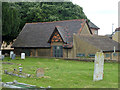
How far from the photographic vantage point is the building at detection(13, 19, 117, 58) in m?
35.4

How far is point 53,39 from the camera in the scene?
36.8 meters

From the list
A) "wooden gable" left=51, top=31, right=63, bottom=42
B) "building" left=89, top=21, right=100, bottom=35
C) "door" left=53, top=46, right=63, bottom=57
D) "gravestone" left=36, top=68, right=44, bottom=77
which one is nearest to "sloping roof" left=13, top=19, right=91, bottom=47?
"wooden gable" left=51, top=31, right=63, bottom=42

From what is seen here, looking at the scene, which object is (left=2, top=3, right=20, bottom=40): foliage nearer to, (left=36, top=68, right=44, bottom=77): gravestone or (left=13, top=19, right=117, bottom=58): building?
(left=13, top=19, right=117, bottom=58): building

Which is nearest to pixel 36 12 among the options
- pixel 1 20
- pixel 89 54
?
pixel 1 20

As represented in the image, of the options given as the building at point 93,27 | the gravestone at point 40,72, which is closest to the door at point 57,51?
the gravestone at point 40,72

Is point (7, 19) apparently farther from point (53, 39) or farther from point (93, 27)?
point (93, 27)

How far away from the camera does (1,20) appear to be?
35844mm

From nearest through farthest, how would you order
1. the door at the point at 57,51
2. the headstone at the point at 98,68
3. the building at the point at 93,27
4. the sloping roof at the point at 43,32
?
the headstone at the point at 98,68
the door at the point at 57,51
the sloping roof at the point at 43,32
the building at the point at 93,27

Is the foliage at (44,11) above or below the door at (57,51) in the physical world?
above

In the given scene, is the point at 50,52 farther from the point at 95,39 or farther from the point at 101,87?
the point at 101,87

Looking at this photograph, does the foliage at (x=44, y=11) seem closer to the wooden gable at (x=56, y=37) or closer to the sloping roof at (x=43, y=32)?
the sloping roof at (x=43, y=32)

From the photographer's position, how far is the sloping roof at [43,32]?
1490 inches

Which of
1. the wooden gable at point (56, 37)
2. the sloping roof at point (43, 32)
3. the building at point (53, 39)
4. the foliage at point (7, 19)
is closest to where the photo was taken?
the building at point (53, 39)

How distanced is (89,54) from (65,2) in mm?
22916
